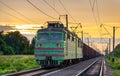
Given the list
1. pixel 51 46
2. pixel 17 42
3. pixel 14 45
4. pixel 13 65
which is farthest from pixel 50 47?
pixel 17 42

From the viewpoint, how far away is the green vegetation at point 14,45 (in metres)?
103

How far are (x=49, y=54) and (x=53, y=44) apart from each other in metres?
1.04

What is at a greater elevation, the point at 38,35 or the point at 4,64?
the point at 38,35

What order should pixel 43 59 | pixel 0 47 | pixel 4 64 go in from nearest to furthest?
pixel 43 59 → pixel 4 64 → pixel 0 47

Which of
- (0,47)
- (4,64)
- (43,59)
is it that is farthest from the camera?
(0,47)

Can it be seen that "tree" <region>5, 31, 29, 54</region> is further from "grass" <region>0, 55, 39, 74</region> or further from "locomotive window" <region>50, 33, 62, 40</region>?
"locomotive window" <region>50, 33, 62, 40</region>

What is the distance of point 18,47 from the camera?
120m

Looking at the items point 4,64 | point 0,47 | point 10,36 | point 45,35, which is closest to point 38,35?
point 45,35

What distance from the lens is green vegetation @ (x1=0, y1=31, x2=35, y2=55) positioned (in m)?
103

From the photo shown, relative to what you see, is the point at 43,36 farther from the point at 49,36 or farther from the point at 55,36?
the point at 55,36

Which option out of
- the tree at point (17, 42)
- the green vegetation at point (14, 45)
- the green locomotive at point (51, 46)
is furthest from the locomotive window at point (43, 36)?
the tree at point (17, 42)

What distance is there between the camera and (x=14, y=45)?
122 metres

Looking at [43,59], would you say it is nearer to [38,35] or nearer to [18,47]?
[38,35]

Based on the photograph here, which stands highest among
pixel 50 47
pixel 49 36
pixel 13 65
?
pixel 49 36
